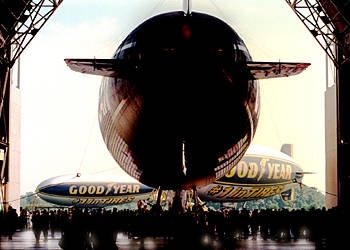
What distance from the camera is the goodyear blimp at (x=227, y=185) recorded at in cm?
6481

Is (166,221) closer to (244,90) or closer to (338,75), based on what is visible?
(244,90)

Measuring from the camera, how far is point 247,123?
2445 cm

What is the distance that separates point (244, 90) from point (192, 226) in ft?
17.6

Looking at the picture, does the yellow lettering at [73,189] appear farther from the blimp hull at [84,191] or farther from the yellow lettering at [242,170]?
the yellow lettering at [242,170]

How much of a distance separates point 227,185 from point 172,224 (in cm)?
3667

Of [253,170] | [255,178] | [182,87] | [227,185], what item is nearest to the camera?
[182,87]

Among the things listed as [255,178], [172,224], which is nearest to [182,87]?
[172,224]

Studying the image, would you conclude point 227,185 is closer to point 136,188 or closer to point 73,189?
point 136,188

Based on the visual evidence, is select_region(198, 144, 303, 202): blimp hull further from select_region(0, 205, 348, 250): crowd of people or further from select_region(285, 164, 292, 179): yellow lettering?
select_region(0, 205, 348, 250): crowd of people

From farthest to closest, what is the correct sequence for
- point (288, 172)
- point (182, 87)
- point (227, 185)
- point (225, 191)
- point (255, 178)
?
point (288, 172), point (225, 191), point (255, 178), point (227, 185), point (182, 87)

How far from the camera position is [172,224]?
92.1 feet

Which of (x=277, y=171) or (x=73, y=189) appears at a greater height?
(x=277, y=171)

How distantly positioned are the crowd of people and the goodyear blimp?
74.9 ft

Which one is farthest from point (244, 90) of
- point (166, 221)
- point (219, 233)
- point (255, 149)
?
point (255, 149)
